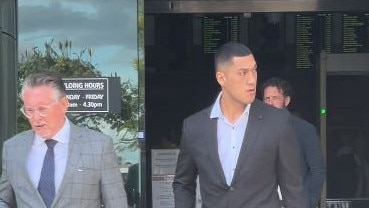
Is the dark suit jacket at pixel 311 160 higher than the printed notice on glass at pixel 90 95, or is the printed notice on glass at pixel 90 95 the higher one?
the printed notice on glass at pixel 90 95

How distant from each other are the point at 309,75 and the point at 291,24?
54cm

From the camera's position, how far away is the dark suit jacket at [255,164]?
11.1 ft

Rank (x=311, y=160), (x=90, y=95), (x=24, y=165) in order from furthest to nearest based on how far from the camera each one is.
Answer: (x=90, y=95)
(x=311, y=160)
(x=24, y=165)

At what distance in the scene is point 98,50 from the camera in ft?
20.5

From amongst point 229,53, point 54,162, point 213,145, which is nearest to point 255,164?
point 213,145

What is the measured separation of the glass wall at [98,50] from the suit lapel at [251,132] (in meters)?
2.75

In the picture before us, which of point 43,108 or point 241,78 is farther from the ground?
point 241,78

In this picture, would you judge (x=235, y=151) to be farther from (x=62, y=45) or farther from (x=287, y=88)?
(x=62, y=45)

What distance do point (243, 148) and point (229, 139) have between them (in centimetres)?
11

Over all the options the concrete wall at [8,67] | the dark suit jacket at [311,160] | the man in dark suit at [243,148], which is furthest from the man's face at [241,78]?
the concrete wall at [8,67]

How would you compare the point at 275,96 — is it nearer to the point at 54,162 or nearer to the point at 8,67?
the point at 54,162

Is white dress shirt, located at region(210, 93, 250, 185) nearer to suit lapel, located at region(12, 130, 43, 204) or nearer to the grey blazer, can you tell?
the grey blazer

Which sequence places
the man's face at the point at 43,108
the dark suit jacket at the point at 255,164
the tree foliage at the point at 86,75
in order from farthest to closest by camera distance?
the tree foliage at the point at 86,75
the dark suit jacket at the point at 255,164
the man's face at the point at 43,108

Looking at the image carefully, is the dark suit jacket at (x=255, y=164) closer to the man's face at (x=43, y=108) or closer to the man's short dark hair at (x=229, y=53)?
the man's short dark hair at (x=229, y=53)
